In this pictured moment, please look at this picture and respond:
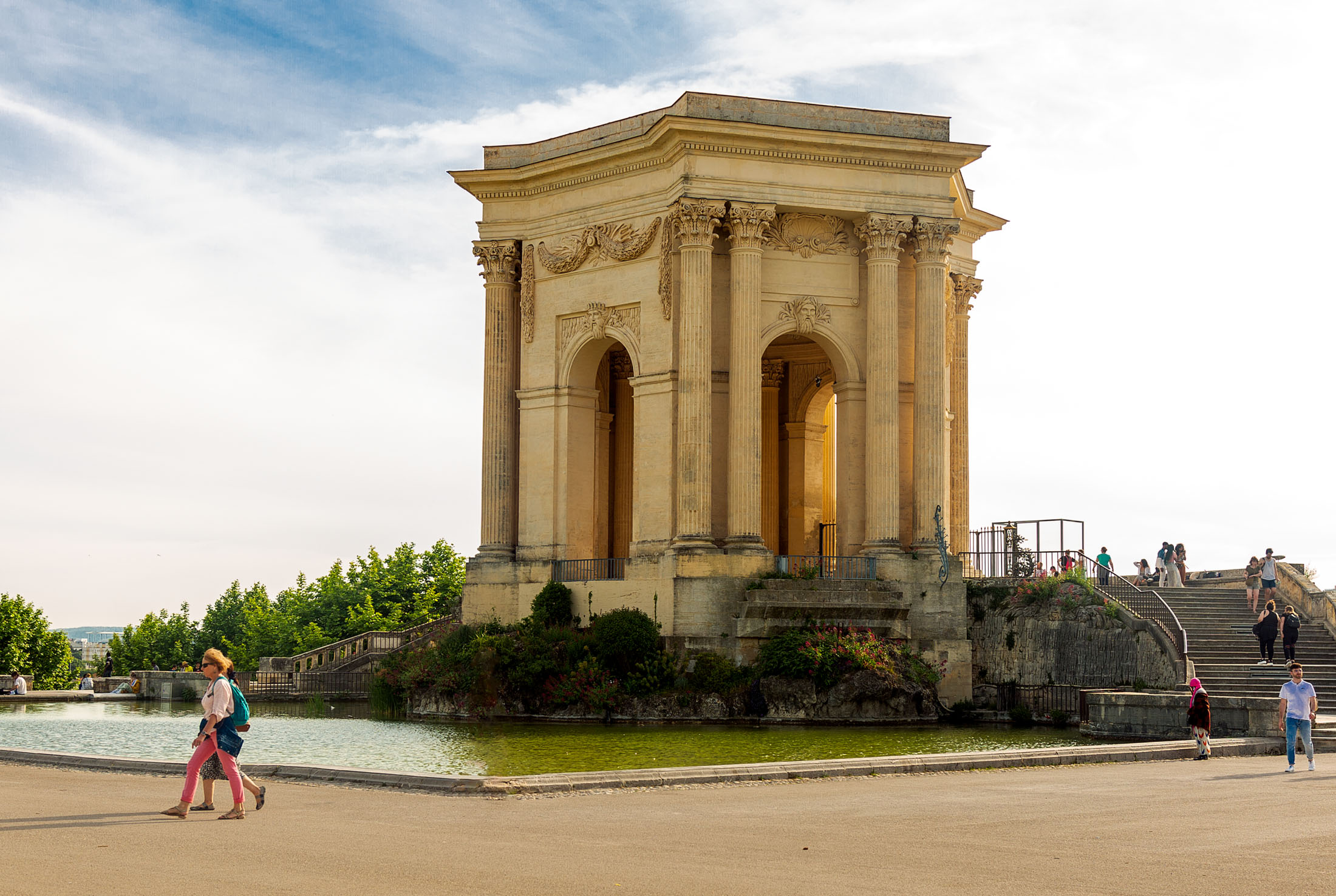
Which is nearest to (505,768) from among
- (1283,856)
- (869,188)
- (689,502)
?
(1283,856)

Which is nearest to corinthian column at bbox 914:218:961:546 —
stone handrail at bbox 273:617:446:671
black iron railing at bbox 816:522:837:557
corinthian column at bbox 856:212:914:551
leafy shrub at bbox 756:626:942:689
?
corinthian column at bbox 856:212:914:551

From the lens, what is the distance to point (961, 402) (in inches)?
1860

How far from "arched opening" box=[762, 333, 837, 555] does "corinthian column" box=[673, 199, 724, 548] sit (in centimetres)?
1008

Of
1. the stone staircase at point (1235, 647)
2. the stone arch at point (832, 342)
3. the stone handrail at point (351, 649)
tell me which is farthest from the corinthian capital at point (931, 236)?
the stone handrail at point (351, 649)

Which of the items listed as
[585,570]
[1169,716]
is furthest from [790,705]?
[1169,716]

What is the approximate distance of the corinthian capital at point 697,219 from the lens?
38.2m

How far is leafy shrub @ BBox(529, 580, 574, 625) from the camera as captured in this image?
39062 millimetres

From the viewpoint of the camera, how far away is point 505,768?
21.4 meters

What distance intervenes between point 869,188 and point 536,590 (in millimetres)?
14158

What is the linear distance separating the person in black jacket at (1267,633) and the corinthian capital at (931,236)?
42.8ft

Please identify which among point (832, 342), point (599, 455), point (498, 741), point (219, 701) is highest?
point (832, 342)

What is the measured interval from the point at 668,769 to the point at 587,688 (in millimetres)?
17228

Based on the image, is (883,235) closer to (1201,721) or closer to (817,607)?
(817,607)

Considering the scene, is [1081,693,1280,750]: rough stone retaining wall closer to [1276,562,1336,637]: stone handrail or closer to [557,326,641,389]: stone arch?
[1276,562,1336,637]: stone handrail
